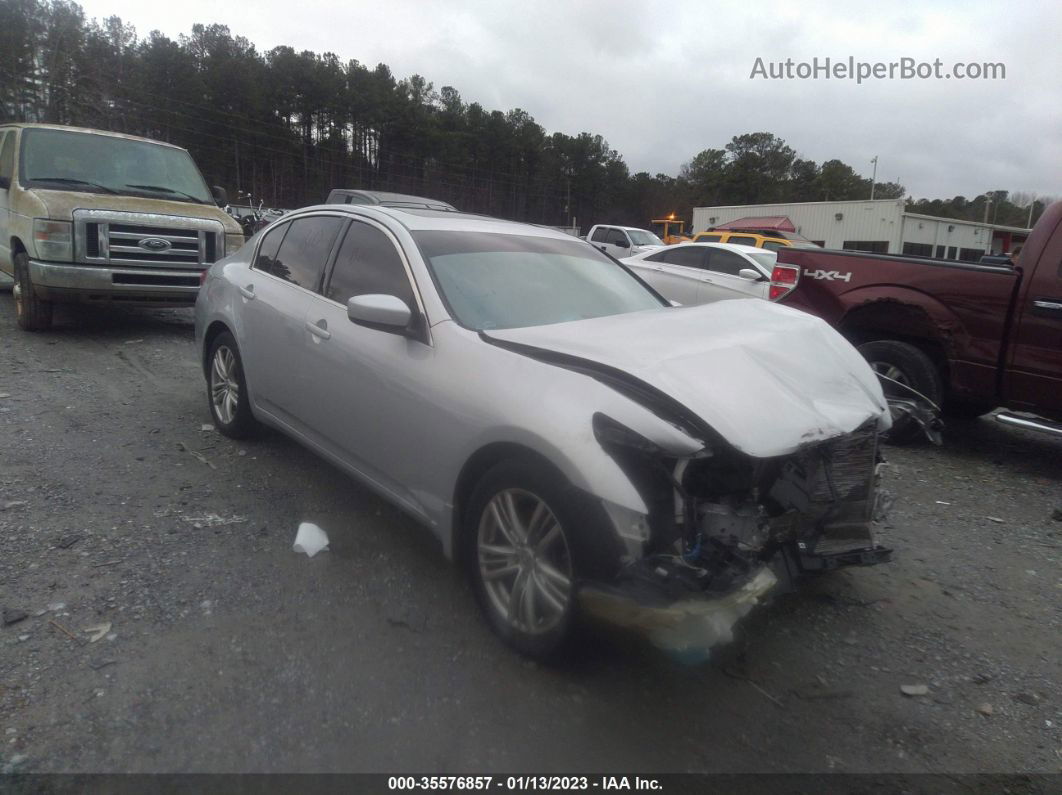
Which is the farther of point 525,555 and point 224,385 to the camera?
point 224,385

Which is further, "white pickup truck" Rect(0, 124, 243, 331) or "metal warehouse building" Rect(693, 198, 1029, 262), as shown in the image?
"metal warehouse building" Rect(693, 198, 1029, 262)

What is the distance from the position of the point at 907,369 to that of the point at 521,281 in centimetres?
371

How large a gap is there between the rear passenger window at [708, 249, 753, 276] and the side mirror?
26.4 feet

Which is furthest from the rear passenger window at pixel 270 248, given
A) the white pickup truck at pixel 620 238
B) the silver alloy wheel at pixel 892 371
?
the white pickup truck at pixel 620 238

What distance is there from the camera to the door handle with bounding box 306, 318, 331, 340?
12.6 feet

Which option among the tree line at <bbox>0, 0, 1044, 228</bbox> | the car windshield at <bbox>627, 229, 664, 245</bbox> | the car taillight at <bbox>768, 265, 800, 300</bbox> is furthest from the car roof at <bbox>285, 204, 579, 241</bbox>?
the tree line at <bbox>0, 0, 1044, 228</bbox>

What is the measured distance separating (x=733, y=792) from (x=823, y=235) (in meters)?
37.0

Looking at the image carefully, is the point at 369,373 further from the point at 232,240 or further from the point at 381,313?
the point at 232,240

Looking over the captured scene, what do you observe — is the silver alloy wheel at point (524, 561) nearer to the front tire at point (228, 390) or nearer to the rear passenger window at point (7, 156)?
the front tire at point (228, 390)

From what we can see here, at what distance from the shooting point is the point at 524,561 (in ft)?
9.14

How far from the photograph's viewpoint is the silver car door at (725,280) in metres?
9.54

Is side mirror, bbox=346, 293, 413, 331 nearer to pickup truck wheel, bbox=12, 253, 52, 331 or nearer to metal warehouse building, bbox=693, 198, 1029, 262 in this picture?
pickup truck wheel, bbox=12, 253, 52, 331

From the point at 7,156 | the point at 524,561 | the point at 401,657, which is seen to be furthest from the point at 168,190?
the point at 524,561

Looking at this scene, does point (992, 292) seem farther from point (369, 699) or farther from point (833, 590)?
point (369, 699)
